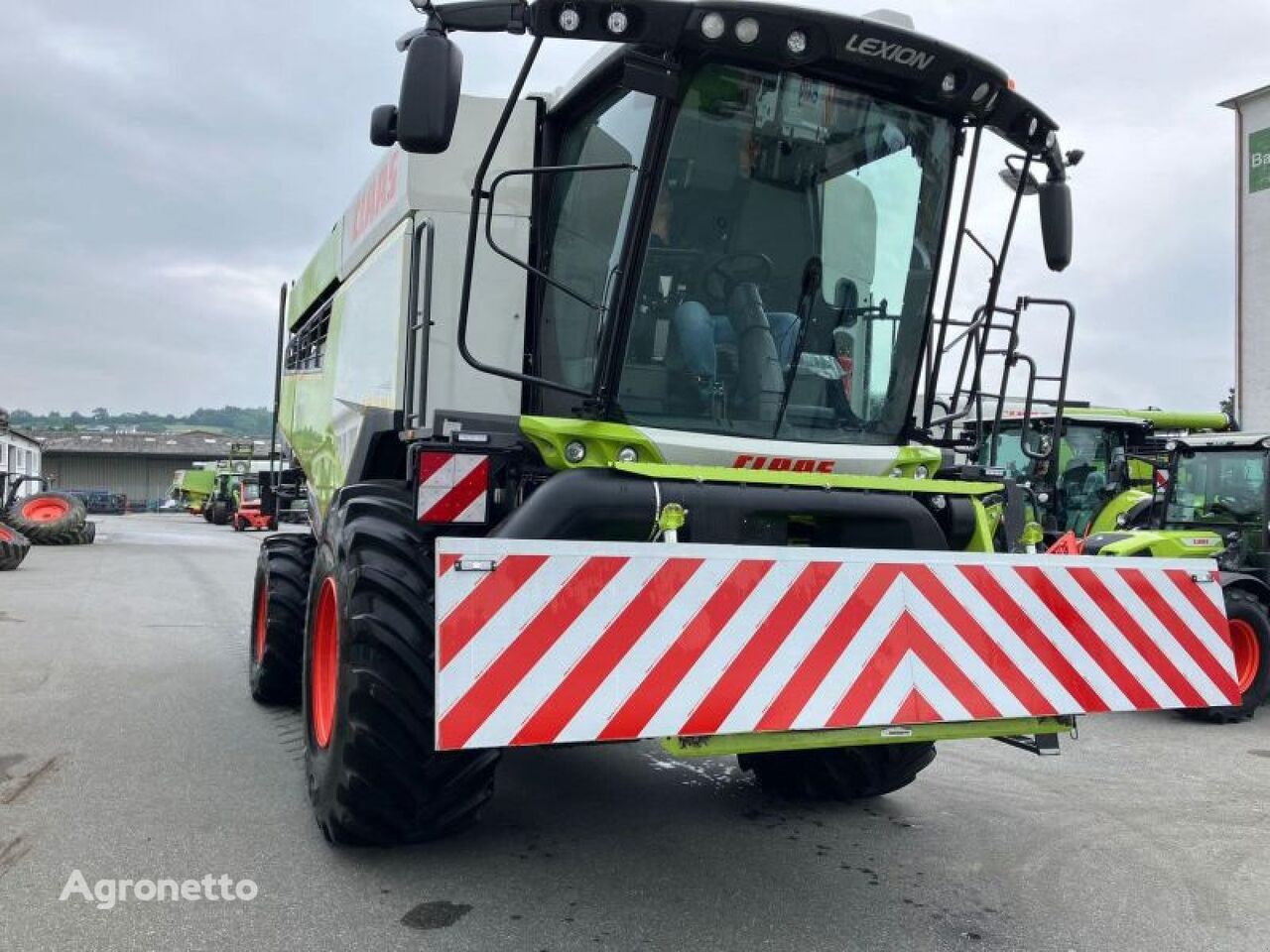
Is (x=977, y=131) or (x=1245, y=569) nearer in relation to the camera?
(x=977, y=131)

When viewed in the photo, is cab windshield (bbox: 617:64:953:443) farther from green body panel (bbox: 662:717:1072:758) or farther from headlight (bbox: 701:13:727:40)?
green body panel (bbox: 662:717:1072:758)

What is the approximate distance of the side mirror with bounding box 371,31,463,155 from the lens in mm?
3412

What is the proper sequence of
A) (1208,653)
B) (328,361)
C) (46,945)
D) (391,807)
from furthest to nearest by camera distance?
(328,361) → (1208,653) → (391,807) → (46,945)

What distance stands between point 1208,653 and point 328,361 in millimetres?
5362

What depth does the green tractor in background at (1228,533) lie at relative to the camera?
8047 millimetres

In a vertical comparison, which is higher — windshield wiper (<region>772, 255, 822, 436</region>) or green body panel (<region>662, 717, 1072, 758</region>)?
windshield wiper (<region>772, 255, 822, 436</region>)

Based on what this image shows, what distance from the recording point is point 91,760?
5.30 meters

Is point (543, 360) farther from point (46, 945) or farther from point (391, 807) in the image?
point (46, 945)

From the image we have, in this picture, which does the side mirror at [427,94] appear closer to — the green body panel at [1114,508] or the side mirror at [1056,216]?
the side mirror at [1056,216]

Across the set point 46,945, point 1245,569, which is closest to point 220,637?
point 46,945

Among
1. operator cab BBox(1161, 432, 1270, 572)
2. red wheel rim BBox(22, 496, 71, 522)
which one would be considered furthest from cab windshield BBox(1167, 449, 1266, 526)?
red wheel rim BBox(22, 496, 71, 522)

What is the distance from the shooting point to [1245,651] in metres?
8.13
